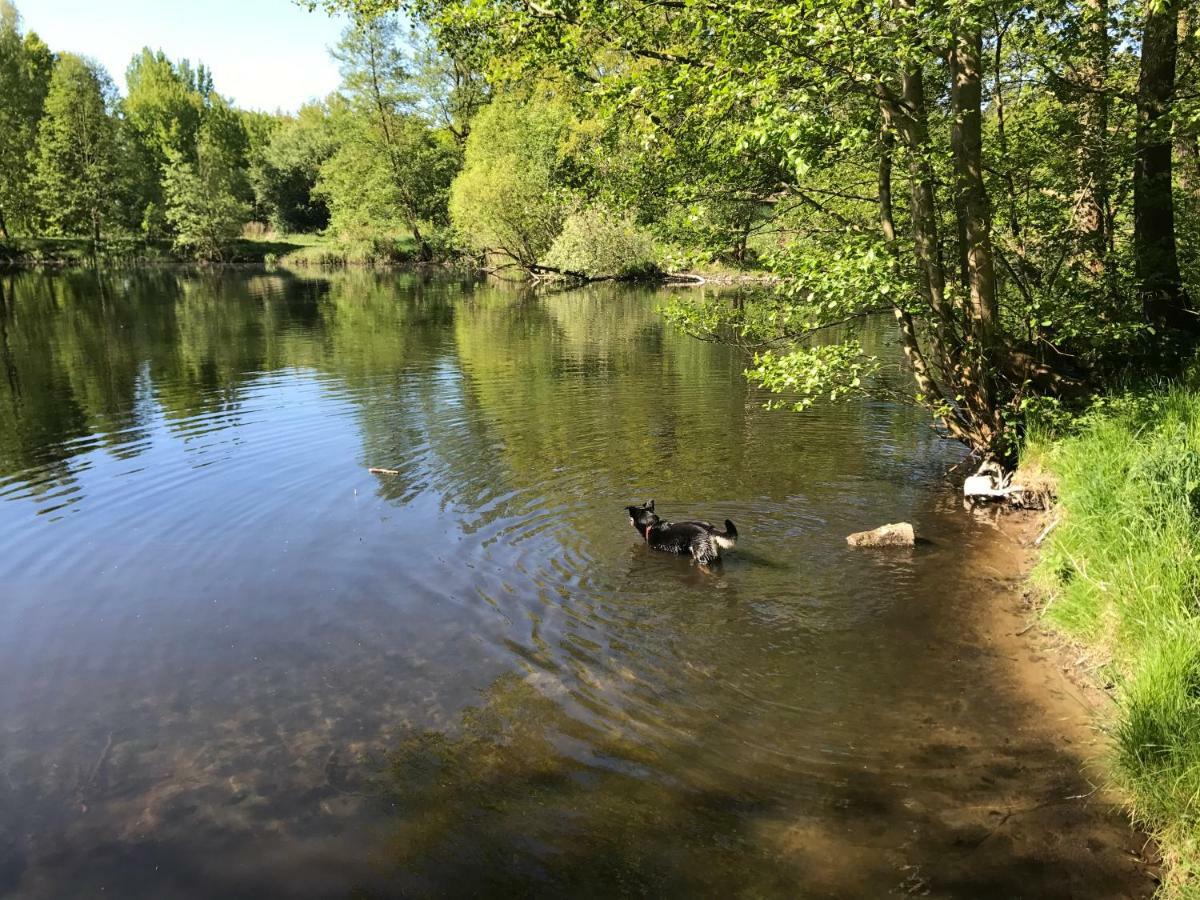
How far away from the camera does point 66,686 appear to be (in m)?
6.85

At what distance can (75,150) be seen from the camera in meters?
70.2

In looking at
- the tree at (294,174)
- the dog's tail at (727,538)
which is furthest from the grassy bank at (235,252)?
the dog's tail at (727,538)

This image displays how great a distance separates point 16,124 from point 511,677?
86797 mm

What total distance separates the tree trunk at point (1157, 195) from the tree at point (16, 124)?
Answer: 8244cm

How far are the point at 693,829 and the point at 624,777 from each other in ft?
2.18

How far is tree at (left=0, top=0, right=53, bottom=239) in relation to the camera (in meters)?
67.1

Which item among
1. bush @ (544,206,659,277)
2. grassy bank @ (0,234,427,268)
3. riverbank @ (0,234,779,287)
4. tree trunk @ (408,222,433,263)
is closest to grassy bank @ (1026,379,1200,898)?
bush @ (544,206,659,277)

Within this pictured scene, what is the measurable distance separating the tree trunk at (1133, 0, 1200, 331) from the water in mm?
3802

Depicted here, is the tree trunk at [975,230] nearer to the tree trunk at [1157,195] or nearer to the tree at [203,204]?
the tree trunk at [1157,195]

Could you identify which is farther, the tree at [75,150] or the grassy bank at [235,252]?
the grassy bank at [235,252]

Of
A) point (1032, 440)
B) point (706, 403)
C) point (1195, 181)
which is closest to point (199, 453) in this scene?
point (706, 403)

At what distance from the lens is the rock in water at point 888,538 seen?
938 cm

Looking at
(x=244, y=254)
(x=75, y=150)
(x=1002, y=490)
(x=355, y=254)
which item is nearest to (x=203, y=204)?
(x=244, y=254)

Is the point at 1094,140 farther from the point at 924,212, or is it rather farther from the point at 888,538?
the point at 888,538
